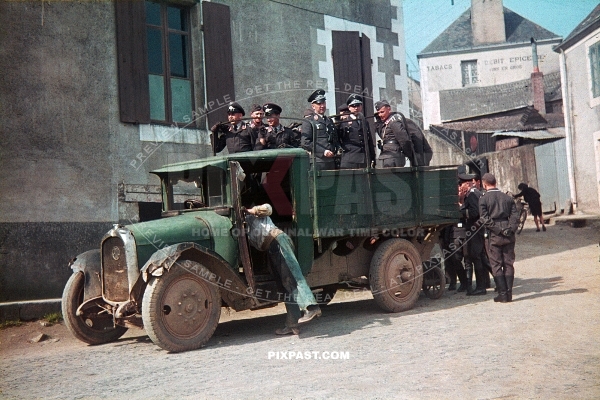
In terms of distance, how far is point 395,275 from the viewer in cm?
887

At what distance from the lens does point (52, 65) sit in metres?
10.4

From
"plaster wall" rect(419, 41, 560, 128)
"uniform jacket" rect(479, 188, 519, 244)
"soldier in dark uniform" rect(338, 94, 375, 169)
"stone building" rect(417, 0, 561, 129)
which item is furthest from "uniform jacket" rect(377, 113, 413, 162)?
"plaster wall" rect(419, 41, 560, 128)

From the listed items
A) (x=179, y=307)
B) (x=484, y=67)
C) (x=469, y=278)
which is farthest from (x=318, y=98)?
(x=484, y=67)

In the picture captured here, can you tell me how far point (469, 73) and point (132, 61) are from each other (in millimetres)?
37936

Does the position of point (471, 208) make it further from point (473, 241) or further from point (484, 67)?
point (484, 67)

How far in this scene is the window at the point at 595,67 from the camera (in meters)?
19.7

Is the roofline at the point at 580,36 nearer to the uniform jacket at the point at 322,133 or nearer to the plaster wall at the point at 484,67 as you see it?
the uniform jacket at the point at 322,133

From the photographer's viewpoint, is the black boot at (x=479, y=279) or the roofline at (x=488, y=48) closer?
the black boot at (x=479, y=279)

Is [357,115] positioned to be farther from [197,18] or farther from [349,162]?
[197,18]

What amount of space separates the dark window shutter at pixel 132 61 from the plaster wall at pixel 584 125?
1374cm

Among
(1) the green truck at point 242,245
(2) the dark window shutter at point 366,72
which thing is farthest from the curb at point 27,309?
(2) the dark window shutter at point 366,72

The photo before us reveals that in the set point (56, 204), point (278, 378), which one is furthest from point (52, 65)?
point (278, 378)

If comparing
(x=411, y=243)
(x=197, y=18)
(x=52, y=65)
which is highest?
(x=197, y=18)

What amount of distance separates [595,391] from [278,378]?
7.63ft
